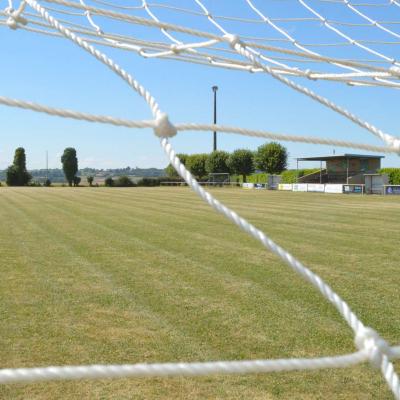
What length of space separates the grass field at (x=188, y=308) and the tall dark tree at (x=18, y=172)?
217ft

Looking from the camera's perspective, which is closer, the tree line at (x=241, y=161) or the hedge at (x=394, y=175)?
the hedge at (x=394, y=175)

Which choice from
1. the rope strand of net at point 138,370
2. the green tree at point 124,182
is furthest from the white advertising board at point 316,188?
the rope strand of net at point 138,370

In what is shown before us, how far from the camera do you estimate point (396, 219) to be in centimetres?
1318

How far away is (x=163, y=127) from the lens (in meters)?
1.83

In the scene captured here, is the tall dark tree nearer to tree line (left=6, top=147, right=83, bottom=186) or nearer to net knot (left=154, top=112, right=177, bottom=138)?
tree line (left=6, top=147, right=83, bottom=186)

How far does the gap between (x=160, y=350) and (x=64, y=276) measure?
2749 millimetres

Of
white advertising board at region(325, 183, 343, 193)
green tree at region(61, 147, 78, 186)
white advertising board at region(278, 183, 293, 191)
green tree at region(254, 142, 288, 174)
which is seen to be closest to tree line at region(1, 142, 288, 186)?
green tree at region(254, 142, 288, 174)

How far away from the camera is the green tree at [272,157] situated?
197ft

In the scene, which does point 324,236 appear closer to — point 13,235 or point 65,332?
point 13,235

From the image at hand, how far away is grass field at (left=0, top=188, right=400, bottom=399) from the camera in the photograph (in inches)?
122

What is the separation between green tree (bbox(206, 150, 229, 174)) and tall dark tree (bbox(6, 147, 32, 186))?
25.8m

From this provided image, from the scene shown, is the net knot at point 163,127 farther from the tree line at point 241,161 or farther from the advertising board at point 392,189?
the tree line at point 241,161

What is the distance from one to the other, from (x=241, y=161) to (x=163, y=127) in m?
63.2

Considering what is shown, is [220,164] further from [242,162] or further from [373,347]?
[373,347]
